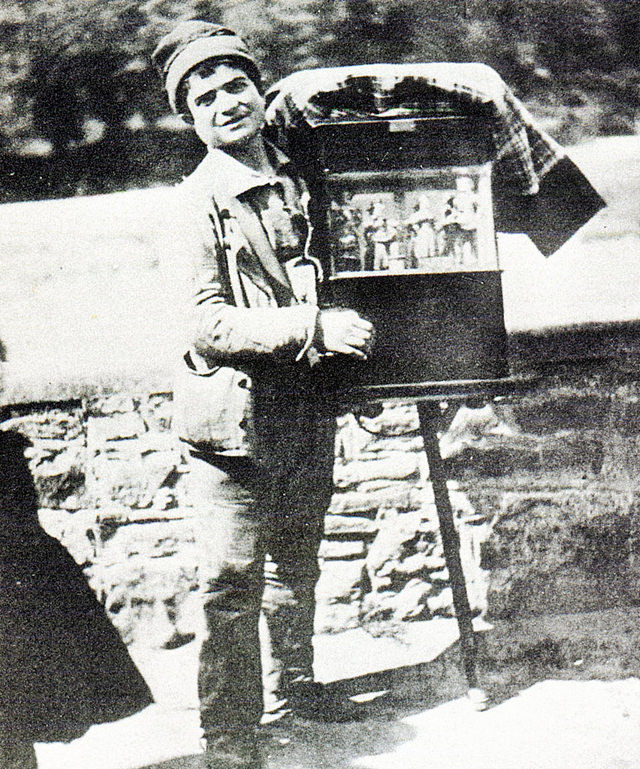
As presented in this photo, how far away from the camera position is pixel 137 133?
2.48 meters

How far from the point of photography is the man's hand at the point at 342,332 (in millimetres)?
1922

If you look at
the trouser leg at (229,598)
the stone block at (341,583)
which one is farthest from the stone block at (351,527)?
the trouser leg at (229,598)

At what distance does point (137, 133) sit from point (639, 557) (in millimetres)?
2387

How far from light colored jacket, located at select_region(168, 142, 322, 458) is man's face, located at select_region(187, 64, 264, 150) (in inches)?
2.4

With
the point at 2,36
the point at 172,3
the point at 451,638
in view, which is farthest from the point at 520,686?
the point at 2,36

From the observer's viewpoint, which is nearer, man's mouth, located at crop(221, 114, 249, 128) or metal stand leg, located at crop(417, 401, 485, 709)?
man's mouth, located at crop(221, 114, 249, 128)

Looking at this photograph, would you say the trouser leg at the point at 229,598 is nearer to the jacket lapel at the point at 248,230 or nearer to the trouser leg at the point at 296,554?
the trouser leg at the point at 296,554

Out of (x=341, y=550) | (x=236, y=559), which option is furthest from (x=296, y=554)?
(x=341, y=550)

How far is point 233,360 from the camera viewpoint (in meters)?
1.98

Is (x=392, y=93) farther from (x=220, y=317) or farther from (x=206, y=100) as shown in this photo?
(x=220, y=317)

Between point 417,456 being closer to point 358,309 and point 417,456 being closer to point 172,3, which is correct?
point 358,309

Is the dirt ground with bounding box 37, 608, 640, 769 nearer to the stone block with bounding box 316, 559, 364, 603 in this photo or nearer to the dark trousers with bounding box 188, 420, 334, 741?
the stone block with bounding box 316, 559, 364, 603

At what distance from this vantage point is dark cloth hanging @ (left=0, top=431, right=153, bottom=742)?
2.56 m

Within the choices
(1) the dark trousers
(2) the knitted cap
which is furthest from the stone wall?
A: (2) the knitted cap
